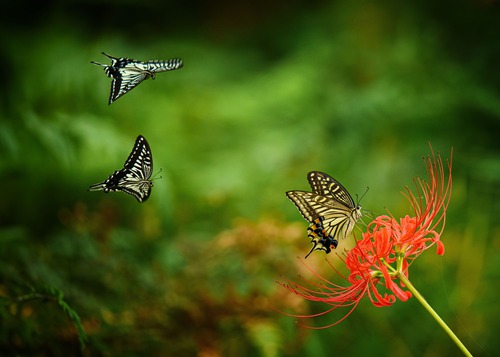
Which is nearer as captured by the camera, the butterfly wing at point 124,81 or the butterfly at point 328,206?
the butterfly wing at point 124,81

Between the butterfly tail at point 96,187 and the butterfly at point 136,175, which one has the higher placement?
the butterfly at point 136,175

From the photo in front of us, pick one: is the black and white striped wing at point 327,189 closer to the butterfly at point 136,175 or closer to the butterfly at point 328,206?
the butterfly at point 328,206

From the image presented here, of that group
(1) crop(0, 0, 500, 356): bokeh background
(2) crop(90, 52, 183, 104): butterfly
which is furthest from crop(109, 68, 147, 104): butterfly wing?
(1) crop(0, 0, 500, 356): bokeh background

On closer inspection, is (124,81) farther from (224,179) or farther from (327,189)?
(224,179)

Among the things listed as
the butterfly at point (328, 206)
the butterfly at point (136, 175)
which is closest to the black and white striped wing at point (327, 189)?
the butterfly at point (328, 206)

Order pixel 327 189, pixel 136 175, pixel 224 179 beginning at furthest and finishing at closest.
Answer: pixel 224 179 < pixel 327 189 < pixel 136 175

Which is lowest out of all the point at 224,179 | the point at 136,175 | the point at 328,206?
the point at 328,206

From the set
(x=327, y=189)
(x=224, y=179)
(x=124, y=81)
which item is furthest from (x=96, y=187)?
(x=224, y=179)

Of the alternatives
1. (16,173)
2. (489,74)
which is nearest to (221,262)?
(16,173)
